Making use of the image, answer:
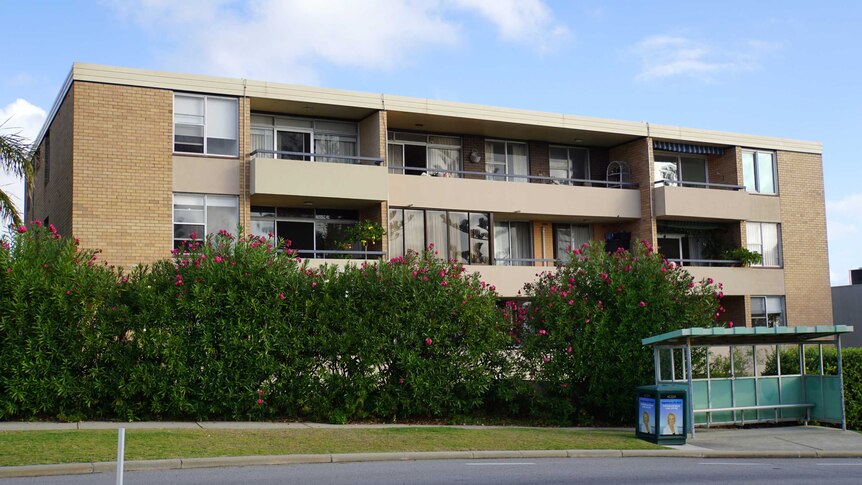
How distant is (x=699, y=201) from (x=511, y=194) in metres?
7.44

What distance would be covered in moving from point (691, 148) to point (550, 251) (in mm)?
6672

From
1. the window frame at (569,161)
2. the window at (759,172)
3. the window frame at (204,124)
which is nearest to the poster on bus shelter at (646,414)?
the window frame at (204,124)

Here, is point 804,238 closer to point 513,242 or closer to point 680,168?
point 680,168

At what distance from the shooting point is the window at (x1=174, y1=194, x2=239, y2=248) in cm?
2642

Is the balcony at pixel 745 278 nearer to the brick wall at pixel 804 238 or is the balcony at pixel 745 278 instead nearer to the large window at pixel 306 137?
the brick wall at pixel 804 238

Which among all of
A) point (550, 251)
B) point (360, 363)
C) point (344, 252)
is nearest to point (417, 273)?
point (360, 363)

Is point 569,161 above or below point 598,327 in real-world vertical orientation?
above

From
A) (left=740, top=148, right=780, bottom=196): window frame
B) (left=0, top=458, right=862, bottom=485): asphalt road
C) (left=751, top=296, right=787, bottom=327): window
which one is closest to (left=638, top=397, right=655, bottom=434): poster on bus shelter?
(left=0, top=458, right=862, bottom=485): asphalt road

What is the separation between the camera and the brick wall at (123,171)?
2523 cm

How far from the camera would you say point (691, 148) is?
34906mm

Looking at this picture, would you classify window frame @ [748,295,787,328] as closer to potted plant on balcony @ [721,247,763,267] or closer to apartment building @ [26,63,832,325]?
apartment building @ [26,63,832,325]

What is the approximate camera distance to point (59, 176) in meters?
27.6

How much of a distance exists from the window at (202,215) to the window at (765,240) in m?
19.8

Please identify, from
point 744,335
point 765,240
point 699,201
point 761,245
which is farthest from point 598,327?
point 765,240
